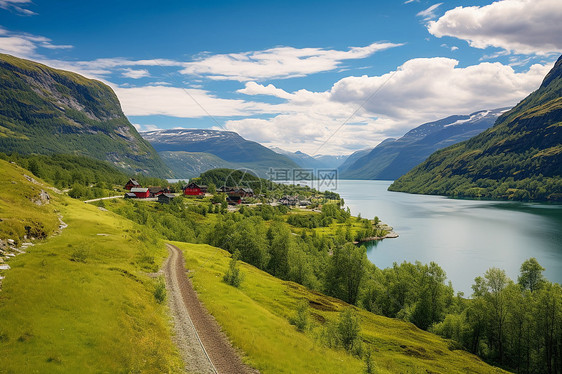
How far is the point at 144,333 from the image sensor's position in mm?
23203

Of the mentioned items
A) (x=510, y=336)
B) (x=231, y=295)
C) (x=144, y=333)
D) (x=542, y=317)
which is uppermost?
(x=144, y=333)

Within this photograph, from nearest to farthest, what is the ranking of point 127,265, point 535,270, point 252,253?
point 127,265 → point 535,270 → point 252,253

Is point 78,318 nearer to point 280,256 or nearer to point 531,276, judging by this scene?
point 280,256

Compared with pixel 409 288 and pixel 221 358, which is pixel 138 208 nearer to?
pixel 409 288

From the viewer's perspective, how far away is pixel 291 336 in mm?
30266

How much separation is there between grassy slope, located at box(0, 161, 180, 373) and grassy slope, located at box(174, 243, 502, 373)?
6509 millimetres

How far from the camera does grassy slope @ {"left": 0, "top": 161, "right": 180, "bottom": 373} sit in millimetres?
18094

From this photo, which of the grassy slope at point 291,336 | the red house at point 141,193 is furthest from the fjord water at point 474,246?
the red house at point 141,193

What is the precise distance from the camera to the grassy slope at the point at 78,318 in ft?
59.4

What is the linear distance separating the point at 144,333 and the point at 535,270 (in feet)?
300

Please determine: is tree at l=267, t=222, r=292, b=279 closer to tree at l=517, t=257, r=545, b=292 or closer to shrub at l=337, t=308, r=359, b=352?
shrub at l=337, t=308, r=359, b=352

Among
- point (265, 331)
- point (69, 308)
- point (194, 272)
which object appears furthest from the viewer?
point (194, 272)

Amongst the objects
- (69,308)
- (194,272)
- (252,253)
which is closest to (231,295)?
(194,272)

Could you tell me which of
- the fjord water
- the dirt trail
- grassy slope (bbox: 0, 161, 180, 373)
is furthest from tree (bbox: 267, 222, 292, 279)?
grassy slope (bbox: 0, 161, 180, 373)
